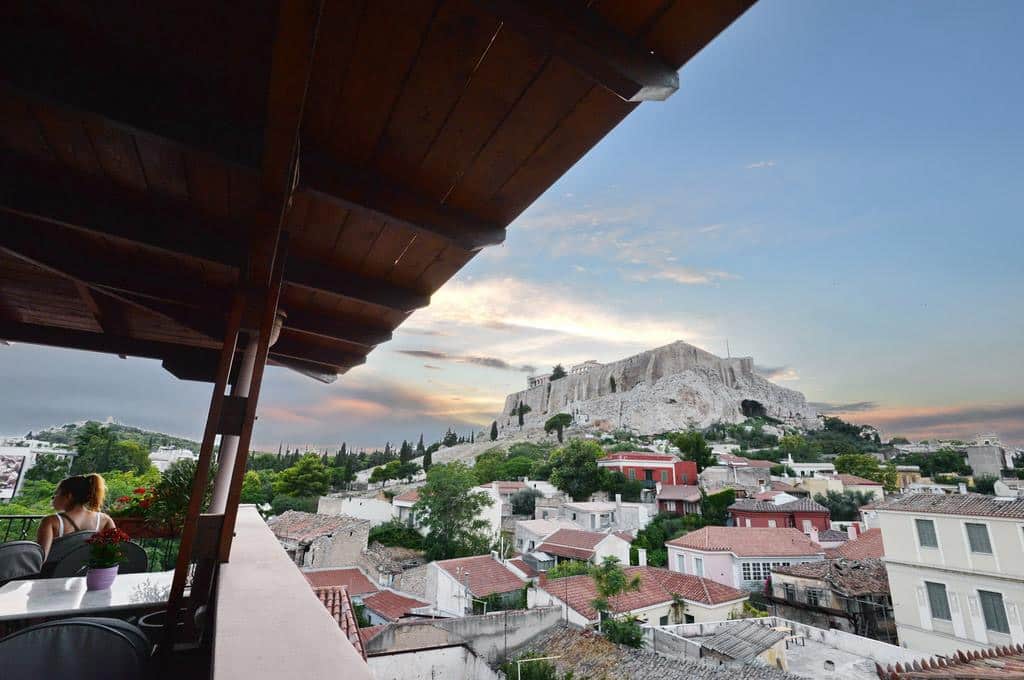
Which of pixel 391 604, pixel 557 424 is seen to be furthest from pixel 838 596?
pixel 557 424

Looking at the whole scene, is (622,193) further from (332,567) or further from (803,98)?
(332,567)

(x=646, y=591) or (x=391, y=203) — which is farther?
(x=646, y=591)

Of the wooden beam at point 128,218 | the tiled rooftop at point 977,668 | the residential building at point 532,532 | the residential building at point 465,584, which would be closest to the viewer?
the wooden beam at point 128,218

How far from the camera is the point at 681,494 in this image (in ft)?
76.3

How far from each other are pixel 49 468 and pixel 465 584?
10.5m

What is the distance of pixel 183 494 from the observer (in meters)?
Answer: 3.26

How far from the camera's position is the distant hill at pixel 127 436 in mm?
13057

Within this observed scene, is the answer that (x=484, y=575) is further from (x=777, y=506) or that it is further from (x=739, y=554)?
(x=777, y=506)

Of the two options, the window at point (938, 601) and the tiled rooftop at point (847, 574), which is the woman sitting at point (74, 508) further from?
the tiled rooftop at point (847, 574)

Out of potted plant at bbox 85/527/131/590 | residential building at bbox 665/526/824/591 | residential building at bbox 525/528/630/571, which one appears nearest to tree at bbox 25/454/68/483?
potted plant at bbox 85/527/131/590

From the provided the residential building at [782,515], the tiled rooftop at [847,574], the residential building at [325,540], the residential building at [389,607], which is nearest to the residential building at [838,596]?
the tiled rooftop at [847,574]

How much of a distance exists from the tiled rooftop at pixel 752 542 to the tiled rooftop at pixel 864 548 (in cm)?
74

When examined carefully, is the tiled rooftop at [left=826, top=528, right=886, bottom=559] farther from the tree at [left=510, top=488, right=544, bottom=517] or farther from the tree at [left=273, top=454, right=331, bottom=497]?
the tree at [left=273, top=454, right=331, bottom=497]

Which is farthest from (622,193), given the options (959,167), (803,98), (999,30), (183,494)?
(183,494)
